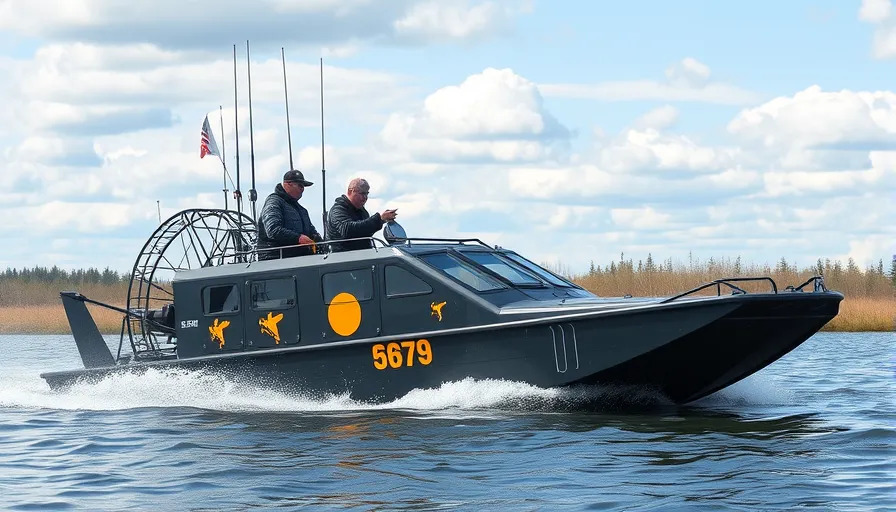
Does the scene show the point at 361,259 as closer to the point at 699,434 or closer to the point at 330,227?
the point at 330,227

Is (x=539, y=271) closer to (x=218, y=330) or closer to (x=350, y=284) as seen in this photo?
(x=350, y=284)

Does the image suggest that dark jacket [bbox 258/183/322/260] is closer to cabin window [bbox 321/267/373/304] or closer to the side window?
cabin window [bbox 321/267/373/304]

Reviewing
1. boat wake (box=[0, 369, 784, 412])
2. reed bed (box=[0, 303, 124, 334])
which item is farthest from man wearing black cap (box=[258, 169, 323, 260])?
reed bed (box=[0, 303, 124, 334])

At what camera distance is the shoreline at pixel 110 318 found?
27.0m

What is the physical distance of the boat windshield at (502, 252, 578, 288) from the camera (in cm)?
1338

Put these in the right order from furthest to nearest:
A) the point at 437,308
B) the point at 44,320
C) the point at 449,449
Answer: the point at 44,320 < the point at 437,308 < the point at 449,449

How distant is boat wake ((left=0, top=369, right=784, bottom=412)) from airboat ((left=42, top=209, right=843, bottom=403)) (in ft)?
0.32

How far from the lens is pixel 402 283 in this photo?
12359 millimetres

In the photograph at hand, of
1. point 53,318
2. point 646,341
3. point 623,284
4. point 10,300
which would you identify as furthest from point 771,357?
point 10,300

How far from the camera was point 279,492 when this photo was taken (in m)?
8.35

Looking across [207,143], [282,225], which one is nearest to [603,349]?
[282,225]

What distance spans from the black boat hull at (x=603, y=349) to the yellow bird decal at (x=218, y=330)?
110cm

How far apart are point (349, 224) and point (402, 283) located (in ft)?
4.10

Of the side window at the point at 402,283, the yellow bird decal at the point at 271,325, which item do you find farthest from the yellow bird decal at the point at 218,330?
the side window at the point at 402,283
